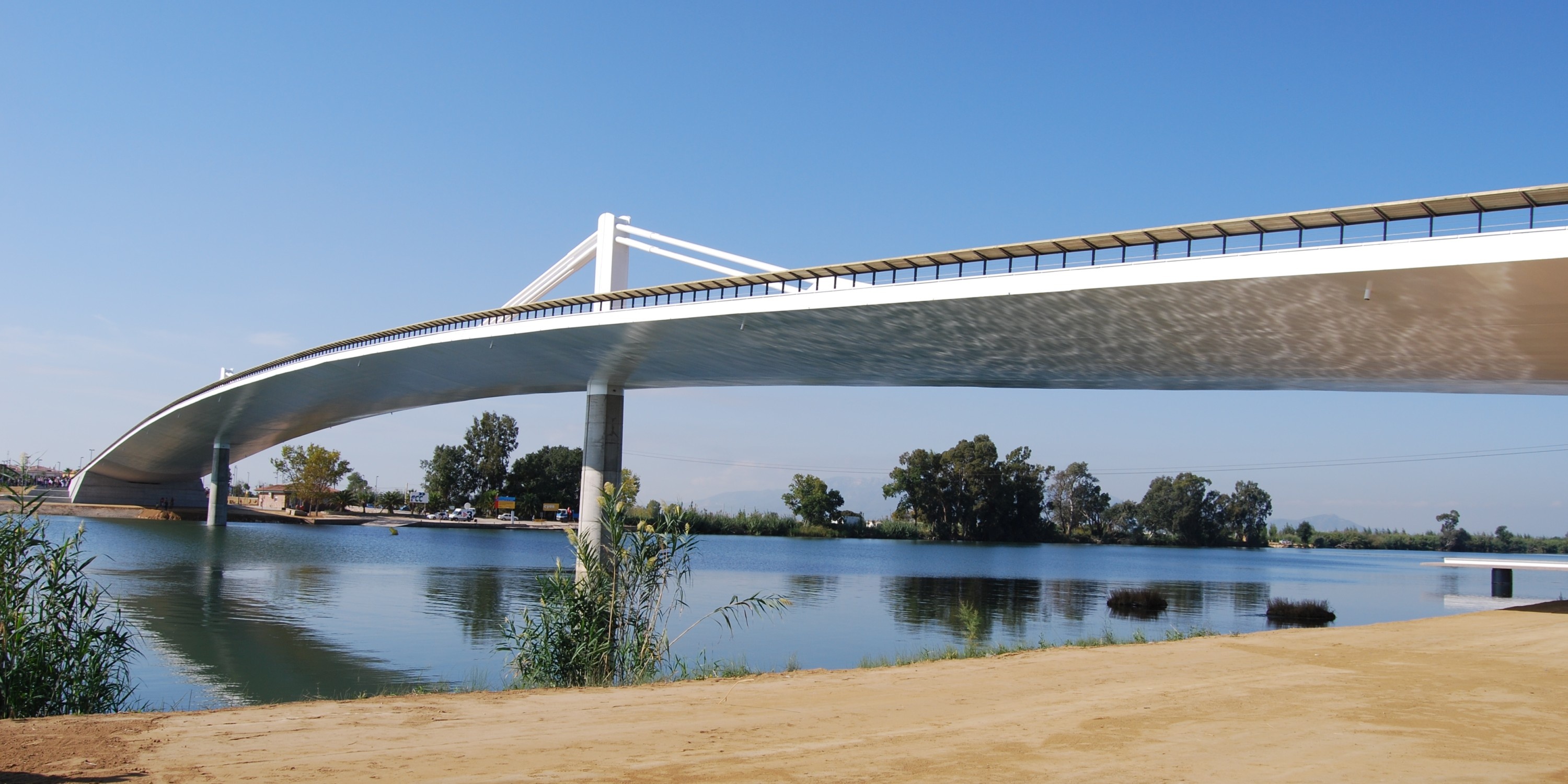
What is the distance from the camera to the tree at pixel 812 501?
302ft

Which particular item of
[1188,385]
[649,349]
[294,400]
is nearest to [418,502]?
[294,400]

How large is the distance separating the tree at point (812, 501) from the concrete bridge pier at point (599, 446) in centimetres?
6239

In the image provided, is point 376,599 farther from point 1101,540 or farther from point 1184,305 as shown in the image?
point 1101,540

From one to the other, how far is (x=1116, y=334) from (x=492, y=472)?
8107cm

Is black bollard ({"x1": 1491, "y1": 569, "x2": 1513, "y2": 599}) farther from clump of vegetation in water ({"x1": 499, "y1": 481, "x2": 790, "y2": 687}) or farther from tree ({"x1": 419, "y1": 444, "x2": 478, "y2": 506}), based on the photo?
tree ({"x1": 419, "y1": 444, "x2": 478, "y2": 506})

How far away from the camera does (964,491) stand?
92812mm

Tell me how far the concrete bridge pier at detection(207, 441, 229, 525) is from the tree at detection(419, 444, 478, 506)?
29851 millimetres

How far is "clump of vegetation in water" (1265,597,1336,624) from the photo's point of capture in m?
23.5

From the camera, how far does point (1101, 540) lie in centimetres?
10856

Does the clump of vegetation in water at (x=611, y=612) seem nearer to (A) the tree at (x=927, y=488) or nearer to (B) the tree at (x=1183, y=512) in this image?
(A) the tree at (x=927, y=488)

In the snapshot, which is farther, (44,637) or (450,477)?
(450,477)

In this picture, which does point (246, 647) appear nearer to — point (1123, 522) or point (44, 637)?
point (44, 637)

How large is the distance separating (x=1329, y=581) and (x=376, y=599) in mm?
39112

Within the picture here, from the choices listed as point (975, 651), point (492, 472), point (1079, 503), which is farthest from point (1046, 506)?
point (975, 651)
